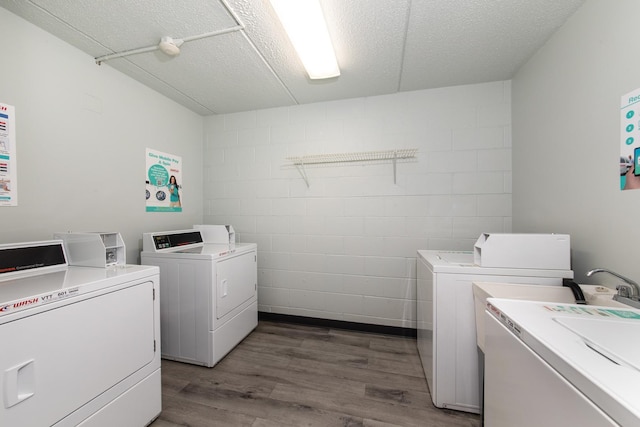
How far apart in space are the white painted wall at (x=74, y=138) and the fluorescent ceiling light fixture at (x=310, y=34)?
1529 mm

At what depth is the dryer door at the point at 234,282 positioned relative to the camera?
191 cm

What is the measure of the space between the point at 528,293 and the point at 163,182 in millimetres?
2960

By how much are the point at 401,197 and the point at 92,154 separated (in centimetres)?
257

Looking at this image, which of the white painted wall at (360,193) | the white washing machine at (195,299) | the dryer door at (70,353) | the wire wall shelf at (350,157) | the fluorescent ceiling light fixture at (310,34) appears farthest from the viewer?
the wire wall shelf at (350,157)

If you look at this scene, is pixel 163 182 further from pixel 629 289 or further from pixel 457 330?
pixel 629 289

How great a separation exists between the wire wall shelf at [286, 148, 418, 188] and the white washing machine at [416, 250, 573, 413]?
113 centimetres

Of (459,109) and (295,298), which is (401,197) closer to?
(459,109)

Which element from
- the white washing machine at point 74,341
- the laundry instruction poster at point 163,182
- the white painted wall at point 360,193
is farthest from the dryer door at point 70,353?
the white painted wall at point 360,193

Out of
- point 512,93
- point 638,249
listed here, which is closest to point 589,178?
point 638,249

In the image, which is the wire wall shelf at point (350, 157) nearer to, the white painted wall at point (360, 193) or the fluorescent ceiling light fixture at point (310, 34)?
the white painted wall at point (360, 193)

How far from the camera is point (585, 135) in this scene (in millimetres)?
1333

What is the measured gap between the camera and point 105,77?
185cm

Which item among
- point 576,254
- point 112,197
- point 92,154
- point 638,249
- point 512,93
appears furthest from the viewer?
point 512,93

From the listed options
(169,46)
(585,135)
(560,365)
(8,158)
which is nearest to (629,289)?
(585,135)
